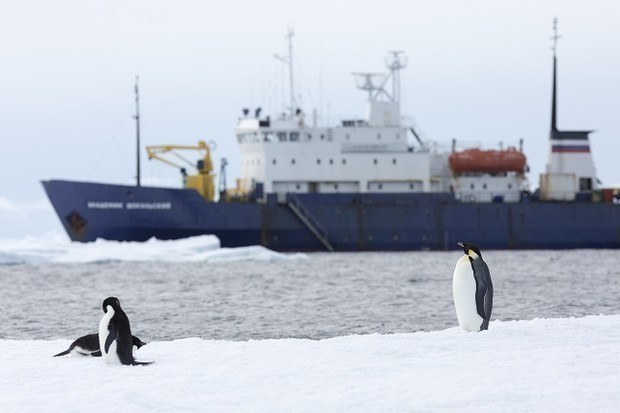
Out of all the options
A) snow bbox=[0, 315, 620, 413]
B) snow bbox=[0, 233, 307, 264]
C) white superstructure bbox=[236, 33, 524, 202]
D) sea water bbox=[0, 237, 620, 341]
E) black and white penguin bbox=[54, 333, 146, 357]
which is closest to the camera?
snow bbox=[0, 315, 620, 413]

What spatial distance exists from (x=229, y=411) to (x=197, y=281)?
19.8 meters

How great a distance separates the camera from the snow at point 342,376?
7.07 meters

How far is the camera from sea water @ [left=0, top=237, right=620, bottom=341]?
52.6 ft

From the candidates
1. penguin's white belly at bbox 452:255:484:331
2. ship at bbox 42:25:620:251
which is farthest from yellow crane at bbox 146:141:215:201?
penguin's white belly at bbox 452:255:484:331

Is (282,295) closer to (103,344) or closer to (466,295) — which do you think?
(466,295)

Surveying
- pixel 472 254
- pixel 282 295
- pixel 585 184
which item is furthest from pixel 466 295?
pixel 585 184

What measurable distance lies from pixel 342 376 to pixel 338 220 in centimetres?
3249

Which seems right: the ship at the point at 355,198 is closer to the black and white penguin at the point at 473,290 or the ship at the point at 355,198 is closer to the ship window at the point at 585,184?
the ship window at the point at 585,184

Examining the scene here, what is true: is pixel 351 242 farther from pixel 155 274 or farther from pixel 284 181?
pixel 155 274

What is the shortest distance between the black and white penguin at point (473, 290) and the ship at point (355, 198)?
2917cm

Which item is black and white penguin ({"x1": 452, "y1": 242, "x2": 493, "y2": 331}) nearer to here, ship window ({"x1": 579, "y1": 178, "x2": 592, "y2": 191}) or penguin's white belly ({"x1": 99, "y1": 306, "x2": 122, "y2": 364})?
penguin's white belly ({"x1": 99, "y1": 306, "x2": 122, "y2": 364})

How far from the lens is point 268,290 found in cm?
2334

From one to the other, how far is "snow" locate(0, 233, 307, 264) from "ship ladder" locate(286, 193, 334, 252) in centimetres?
339

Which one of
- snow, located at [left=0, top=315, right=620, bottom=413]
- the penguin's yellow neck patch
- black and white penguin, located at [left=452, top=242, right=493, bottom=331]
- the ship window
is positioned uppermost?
the ship window
